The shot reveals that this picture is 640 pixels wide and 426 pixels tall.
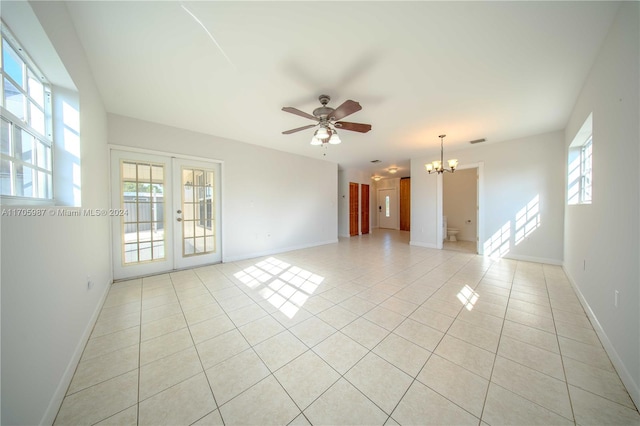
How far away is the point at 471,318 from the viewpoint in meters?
2.22

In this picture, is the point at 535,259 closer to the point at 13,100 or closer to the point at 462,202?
the point at 462,202

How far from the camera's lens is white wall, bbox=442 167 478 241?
22.8ft

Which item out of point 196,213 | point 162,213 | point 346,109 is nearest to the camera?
point 346,109

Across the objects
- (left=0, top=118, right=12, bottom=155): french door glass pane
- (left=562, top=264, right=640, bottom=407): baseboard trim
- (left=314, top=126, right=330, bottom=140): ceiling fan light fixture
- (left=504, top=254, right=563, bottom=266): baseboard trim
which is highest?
(left=314, top=126, right=330, bottom=140): ceiling fan light fixture

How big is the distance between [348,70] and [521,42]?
1.52 metres

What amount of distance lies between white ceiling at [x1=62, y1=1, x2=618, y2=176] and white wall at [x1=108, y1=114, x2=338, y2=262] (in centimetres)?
40

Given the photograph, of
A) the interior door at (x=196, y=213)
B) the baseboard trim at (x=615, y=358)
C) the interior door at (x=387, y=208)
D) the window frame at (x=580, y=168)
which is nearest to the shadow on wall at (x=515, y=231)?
the window frame at (x=580, y=168)

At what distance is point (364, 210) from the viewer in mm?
8695

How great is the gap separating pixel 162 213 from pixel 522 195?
7.14 metres

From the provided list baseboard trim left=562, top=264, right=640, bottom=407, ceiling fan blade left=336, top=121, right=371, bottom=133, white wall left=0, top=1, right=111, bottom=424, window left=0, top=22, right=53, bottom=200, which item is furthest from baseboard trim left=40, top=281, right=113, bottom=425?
baseboard trim left=562, top=264, right=640, bottom=407

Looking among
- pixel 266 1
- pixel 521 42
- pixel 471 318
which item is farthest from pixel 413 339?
pixel 266 1

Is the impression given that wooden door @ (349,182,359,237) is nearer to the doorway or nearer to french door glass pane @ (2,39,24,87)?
the doorway

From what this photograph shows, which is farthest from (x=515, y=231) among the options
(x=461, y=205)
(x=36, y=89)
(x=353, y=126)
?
(x=36, y=89)

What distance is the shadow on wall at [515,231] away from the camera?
4379 millimetres
